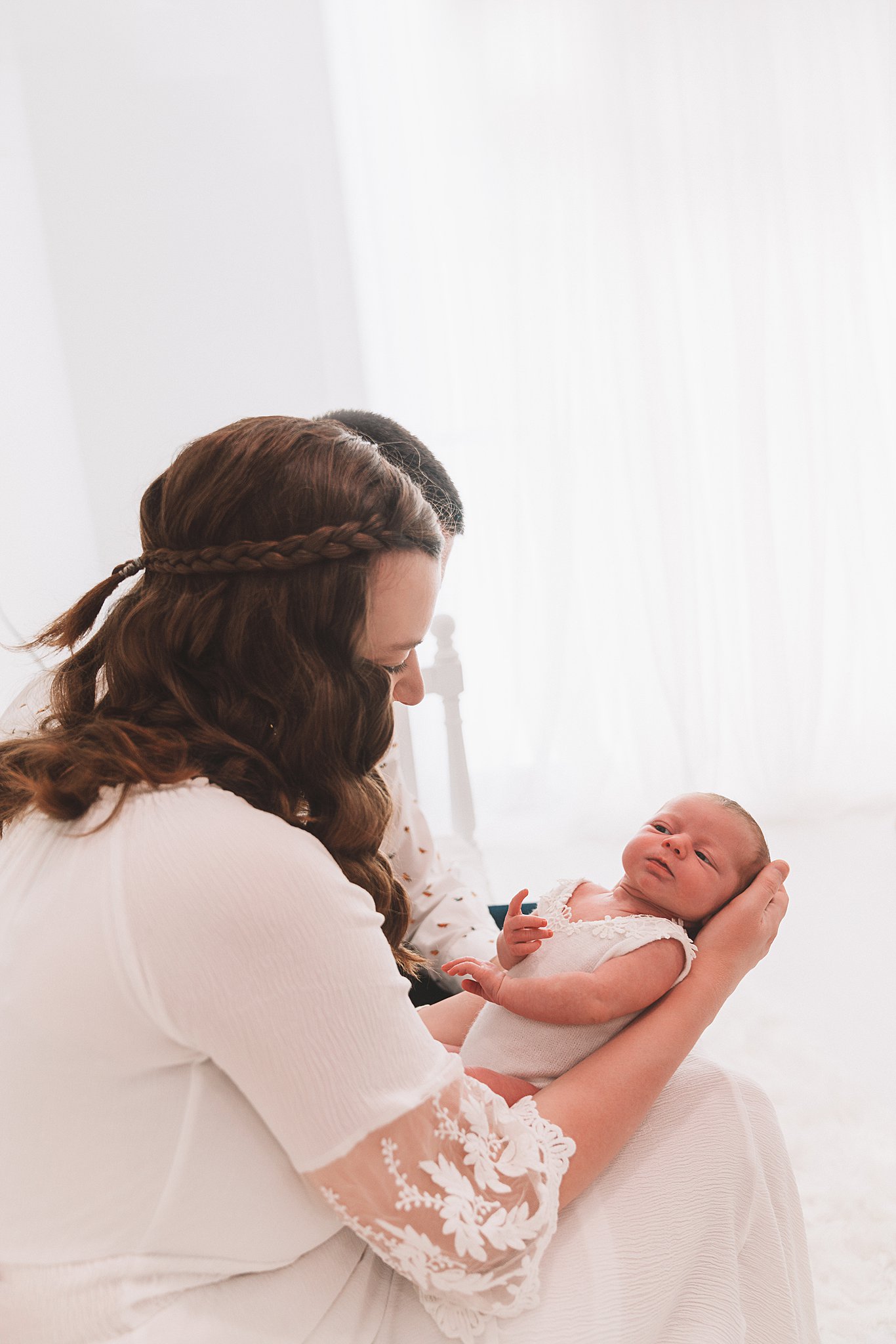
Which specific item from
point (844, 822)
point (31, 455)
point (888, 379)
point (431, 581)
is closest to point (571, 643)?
point (844, 822)

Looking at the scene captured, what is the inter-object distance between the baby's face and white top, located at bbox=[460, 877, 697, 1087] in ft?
0.15

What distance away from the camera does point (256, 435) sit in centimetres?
90

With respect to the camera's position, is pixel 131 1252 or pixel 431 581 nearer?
pixel 131 1252

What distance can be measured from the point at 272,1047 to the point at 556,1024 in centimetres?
52

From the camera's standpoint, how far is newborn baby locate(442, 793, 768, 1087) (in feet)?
3.86

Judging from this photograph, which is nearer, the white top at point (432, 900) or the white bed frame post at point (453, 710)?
the white top at point (432, 900)

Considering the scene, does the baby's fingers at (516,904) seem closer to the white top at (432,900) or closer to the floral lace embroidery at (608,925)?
the floral lace embroidery at (608,925)

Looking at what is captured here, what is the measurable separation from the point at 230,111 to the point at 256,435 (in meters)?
2.62

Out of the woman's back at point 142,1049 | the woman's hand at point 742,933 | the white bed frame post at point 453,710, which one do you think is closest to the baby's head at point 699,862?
the woman's hand at point 742,933

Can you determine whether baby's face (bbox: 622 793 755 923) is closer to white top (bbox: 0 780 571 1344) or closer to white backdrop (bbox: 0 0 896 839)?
white top (bbox: 0 780 571 1344)

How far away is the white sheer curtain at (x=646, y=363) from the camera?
10.8 feet

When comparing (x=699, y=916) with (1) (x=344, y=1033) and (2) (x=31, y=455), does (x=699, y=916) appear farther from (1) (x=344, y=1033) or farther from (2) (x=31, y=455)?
(2) (x=31, y=455)

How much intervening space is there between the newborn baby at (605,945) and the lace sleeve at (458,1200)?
0.28m

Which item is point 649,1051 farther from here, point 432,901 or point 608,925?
point 432,901
